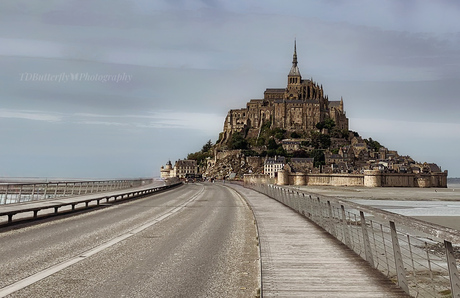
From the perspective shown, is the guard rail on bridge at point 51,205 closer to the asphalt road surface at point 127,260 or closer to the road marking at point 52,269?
the asphalt road surface at point 127,260

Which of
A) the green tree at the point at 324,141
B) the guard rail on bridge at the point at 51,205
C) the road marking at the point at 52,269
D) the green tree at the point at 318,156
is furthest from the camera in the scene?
the green tree at the point at 324,141

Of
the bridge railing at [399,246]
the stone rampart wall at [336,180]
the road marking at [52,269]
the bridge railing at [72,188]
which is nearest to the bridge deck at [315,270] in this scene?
the bridge railing at [399,246]

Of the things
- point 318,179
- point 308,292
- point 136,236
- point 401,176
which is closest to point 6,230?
point 136,236

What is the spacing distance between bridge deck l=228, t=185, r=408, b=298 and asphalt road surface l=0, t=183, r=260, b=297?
1.66 feet

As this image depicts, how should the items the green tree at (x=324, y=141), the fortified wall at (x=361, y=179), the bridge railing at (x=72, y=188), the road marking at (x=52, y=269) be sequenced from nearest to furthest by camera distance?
the road marking at (x=52, y=269) < the bridge railing at (x=72, y=188) < the fortified wall at (x=361, y=179) < the green tree at (x=324, y=141)

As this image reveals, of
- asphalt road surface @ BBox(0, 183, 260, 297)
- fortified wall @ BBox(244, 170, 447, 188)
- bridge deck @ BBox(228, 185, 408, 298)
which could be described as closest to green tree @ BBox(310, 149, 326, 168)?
fortified wall @ BBox(244, 170, 447, 188)

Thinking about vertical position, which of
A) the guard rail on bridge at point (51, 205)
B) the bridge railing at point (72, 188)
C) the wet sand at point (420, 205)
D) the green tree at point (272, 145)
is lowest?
the wet sand at point (420, 205)

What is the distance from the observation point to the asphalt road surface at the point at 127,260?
7.02m

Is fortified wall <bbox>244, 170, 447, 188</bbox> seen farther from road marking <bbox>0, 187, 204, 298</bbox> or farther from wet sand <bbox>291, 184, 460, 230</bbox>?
road marking <bbox>0, 187, 204, 298</bbox>

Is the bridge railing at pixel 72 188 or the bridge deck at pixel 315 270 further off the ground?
the bridge railing at pixel 72 188

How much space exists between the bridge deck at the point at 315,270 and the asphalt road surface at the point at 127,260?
50 centimetres

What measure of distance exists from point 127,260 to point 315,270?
153 inches

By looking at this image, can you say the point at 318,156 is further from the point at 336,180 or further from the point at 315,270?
the point at 315,270

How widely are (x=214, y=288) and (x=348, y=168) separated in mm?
168144
